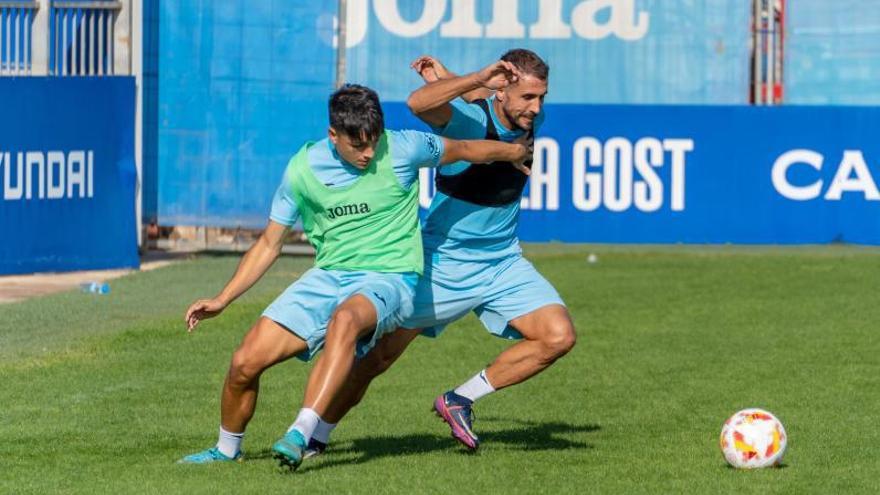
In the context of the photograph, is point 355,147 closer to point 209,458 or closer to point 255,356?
point 255,356

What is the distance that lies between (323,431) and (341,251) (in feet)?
3.59

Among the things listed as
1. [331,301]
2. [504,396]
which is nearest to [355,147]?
[331,301]

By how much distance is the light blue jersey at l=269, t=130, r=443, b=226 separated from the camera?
30.0 ft

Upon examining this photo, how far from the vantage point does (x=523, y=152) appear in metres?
9.59

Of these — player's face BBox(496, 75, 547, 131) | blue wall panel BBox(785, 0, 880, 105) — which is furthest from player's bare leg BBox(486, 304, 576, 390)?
blue wall panel BBox(785, 0, 880, 105)

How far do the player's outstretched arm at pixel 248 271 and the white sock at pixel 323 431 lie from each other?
3.14ft

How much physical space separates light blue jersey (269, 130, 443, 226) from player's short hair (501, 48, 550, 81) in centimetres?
61

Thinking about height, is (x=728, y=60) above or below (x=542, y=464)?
above

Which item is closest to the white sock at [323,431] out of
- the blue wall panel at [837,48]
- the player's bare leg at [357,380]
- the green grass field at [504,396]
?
the player's bare leg at [357,380]

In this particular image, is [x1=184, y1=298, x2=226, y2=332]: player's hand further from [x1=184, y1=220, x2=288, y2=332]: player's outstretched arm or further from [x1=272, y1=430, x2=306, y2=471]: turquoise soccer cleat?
[x1=272, y1=430, x2=306, y2=471]: turquoise soccer cleat

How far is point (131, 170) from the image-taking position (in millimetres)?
19078

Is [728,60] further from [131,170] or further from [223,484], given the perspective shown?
[223,484]

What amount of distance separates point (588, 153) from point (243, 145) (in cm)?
380

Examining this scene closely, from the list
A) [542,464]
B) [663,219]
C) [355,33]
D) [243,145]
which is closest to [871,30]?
[663,219]
